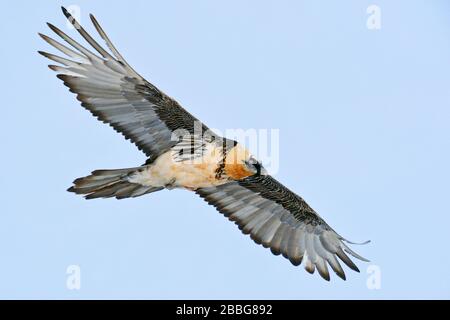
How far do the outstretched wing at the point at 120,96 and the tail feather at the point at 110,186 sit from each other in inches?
20.8

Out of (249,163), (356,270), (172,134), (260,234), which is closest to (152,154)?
(172,134)

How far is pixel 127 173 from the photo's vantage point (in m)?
13.8

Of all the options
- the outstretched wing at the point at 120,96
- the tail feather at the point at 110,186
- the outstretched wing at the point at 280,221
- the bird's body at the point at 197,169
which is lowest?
the outstretched wing at the point at 280,221

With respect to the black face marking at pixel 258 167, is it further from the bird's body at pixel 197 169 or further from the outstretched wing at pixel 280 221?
the outstretched wing at pixel 280 221

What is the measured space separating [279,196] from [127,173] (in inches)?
109

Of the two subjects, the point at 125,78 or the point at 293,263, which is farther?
the point at 293,263

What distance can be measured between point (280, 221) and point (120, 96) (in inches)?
136

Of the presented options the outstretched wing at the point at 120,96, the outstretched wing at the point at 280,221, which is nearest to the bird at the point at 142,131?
the outstretched wing at the point at 120,96

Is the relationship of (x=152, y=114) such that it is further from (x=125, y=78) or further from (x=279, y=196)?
(x=279, y=196)

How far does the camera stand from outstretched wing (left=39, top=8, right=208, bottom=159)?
13.7m

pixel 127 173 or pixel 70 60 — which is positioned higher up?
pixel 70 60

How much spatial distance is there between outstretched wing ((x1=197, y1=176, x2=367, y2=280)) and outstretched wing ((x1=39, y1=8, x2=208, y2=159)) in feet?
5.41

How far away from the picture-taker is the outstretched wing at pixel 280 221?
15.3m

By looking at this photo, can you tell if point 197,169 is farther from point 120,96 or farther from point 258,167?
point 120,96
